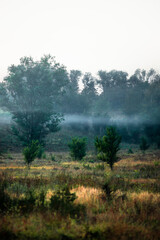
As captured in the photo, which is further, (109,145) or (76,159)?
(76,159)

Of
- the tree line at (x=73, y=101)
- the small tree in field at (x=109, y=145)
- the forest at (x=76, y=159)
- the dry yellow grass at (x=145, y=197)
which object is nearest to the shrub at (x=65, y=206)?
the forest at (x=76, y=159)

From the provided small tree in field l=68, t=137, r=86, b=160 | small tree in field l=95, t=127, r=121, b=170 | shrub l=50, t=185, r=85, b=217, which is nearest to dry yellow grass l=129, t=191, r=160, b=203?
shrub l=50, t=185, r=85, b=217

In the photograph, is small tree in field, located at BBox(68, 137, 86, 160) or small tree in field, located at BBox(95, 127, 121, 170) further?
small tree in field, located at BBox(68, 137, 86, 160)

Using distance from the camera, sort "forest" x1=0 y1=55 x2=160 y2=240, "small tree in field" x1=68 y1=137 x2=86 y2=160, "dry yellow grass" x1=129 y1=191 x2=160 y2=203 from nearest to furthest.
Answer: "forest" x1=0 y1=55 x2=160 y2=240 → "dry yellow grass" x1=129 y1=191 x2=160 y2=203 → "small tree in field" x1=68 y1=137 x2=86 y2=160

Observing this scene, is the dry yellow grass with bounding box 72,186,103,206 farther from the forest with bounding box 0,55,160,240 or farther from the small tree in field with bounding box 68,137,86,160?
the small tree in field with bounding box 68,137,86,160

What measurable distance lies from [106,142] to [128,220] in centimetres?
984

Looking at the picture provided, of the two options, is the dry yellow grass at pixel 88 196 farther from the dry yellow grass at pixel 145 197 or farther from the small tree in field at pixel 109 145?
the small tree in field at pixel 109 145

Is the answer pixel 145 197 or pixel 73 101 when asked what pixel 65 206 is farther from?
pixel 73 101

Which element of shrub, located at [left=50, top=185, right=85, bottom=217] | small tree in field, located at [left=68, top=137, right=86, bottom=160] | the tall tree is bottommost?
small tree in field, located at [left=68, top=137, right=86, bottom=160]

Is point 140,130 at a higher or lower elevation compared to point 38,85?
lower

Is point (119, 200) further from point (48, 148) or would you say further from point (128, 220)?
point (48, 148)

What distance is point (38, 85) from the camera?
3341cm

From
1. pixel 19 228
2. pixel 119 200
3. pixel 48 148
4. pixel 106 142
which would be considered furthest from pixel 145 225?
pixel 48 148

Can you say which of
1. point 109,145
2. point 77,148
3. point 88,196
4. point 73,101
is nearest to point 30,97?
point 77,148
